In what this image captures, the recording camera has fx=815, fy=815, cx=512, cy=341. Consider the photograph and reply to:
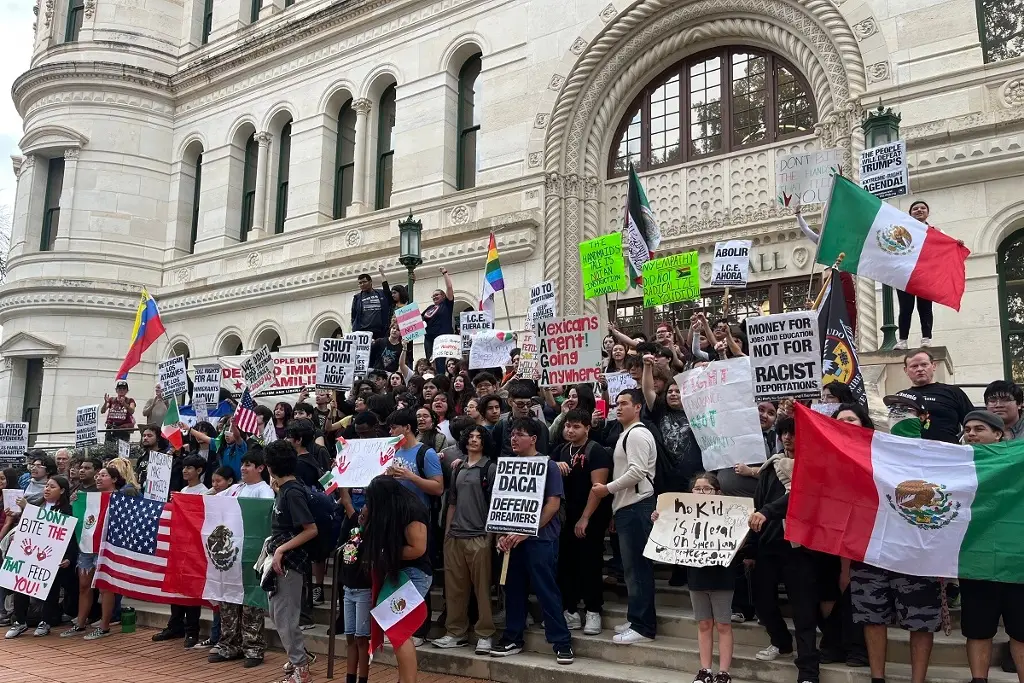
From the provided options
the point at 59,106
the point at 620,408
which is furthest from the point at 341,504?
the point at 59,106

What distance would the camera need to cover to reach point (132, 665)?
8180mm

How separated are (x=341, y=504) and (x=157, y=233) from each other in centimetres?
1934

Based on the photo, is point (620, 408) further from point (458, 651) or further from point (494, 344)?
point (494, 344)

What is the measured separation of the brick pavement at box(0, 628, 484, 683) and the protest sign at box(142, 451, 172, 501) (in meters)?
1.65

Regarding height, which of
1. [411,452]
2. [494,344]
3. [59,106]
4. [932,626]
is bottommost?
[932,626]

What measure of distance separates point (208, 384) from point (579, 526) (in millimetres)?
8030

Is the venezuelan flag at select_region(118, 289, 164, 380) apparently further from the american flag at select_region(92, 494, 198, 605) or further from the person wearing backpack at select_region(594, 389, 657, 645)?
the person wearing backpack at select_region(594, 389, 657, 645)

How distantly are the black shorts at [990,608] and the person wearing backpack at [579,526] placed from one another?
2.96 meters

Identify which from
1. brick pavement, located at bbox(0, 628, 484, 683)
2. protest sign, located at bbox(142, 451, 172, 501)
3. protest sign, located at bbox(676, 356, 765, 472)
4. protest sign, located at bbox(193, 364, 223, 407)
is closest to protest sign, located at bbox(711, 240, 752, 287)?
protest sign, located at bbox(676, 356, 765, 472)

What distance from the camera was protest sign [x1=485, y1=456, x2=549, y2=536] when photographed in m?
7.05

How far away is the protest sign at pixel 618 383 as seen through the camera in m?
8.95

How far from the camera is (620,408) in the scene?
7352mm

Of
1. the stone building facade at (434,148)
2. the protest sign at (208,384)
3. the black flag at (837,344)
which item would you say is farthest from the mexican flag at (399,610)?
the stone building facade at (434,148)

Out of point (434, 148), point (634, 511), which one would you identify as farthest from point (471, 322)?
point (434, 148)
